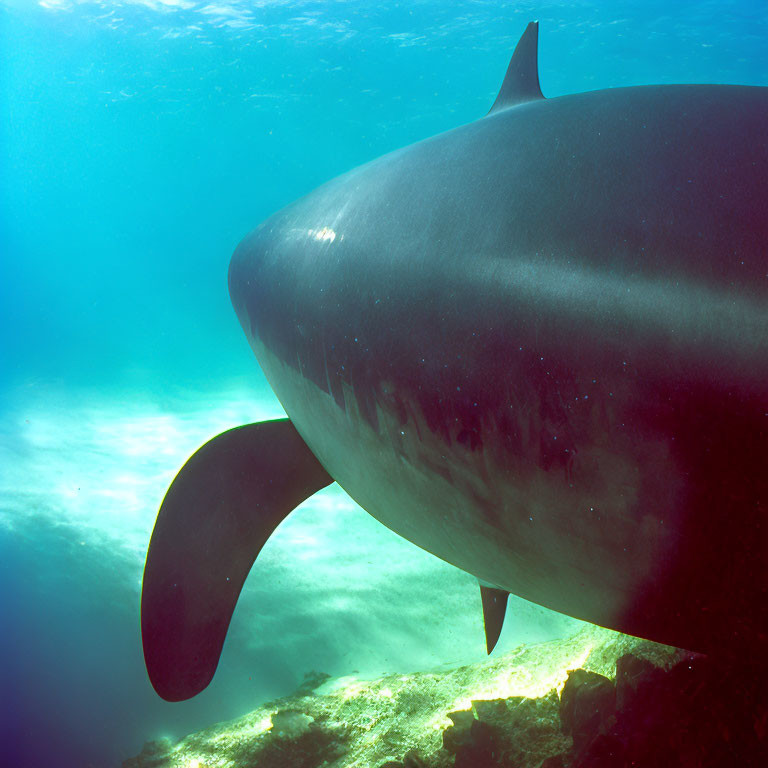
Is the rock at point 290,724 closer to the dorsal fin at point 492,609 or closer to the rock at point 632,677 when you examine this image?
the dorsal fin at point 492,609

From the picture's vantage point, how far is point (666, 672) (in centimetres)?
184

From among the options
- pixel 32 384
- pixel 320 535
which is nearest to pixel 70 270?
pixel 32 384

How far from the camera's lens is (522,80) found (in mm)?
2082

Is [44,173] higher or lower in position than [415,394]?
higher

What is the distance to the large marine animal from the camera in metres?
0.76

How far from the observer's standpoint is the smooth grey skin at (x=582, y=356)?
2.50 ft

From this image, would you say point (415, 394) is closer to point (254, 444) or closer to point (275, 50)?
point (254, 444)

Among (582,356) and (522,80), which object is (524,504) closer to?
(582,356)

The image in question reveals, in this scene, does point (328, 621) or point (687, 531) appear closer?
point (687, 531)

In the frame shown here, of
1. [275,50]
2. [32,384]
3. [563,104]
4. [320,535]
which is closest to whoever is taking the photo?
[563,104]

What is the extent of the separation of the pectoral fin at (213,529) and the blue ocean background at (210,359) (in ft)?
8.75

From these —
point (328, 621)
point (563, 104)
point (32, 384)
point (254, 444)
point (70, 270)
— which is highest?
point (70, 270)

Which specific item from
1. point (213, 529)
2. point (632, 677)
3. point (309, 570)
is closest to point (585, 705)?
point (632, 677)

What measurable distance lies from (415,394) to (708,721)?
1.35 metres
